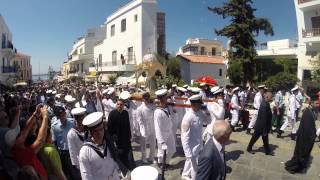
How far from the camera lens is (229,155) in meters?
10.2

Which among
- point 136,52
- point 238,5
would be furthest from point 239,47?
point 136,52

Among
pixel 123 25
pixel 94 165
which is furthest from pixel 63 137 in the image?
pixel 123 25

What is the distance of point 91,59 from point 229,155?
56140mm

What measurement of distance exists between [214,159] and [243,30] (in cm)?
2788

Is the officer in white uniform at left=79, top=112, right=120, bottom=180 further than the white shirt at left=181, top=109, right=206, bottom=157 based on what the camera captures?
No

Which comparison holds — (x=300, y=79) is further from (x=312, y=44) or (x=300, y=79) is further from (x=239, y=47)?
(x=239, y=47)

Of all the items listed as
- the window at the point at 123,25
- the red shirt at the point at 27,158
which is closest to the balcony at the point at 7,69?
the window at the point at 123,25

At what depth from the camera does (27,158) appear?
14.6 feet

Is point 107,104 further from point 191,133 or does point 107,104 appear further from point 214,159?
point 214,159

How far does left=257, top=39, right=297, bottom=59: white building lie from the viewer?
38.2 meters

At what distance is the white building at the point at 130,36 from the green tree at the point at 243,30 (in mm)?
11502

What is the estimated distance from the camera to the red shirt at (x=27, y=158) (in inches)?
173

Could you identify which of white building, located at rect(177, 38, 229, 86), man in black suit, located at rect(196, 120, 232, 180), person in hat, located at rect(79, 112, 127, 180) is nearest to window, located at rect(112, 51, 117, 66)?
white building, located at rect(177, 38, 229, 86)

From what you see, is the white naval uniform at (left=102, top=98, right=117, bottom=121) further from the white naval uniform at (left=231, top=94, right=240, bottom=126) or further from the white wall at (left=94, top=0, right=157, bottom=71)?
the white wall at (left=94, top=0, right=157, bottom=71)
